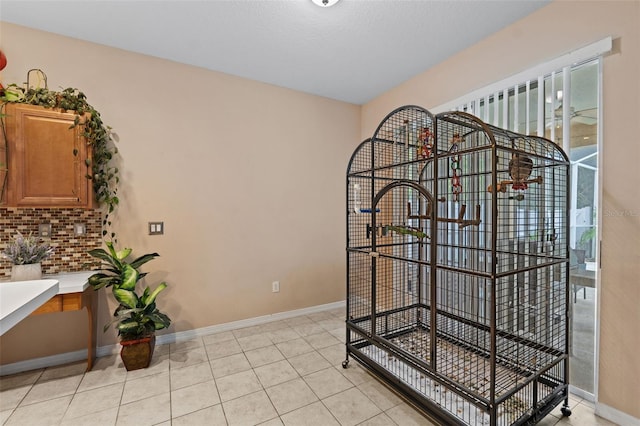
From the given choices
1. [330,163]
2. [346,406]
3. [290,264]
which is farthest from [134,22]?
[346,406]

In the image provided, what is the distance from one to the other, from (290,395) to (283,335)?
98cm

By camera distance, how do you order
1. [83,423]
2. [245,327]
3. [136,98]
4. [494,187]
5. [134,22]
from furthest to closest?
[245,327], [136,98], [134,22], [83,423], [494,187]

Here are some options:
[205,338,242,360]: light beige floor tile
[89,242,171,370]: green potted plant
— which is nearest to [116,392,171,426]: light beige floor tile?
[89,242,171,370]: green potted plant

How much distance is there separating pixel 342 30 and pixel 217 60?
131 cm

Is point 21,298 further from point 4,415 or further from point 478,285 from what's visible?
point 478,285

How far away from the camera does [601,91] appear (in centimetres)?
184

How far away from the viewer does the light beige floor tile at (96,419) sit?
1771 mm

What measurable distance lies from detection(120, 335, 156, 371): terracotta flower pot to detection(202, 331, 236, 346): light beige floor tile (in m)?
0.56

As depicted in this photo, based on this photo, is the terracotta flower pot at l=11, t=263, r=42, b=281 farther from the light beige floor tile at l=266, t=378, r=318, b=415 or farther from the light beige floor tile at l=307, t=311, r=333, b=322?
the light beige floor tile at l=307, t=311, r=333, b=322

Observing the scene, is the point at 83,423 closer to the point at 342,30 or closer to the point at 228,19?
the point at 228,19

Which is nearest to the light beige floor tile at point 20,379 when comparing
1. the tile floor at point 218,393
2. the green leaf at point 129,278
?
the tile floor at point 218,393

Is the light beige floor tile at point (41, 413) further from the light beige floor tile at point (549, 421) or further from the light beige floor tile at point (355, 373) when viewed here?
the light beige floor tile at point (549, 421)

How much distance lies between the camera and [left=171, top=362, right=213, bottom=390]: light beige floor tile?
2186 millimetres

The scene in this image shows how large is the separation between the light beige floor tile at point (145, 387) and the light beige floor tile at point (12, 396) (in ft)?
2.14
